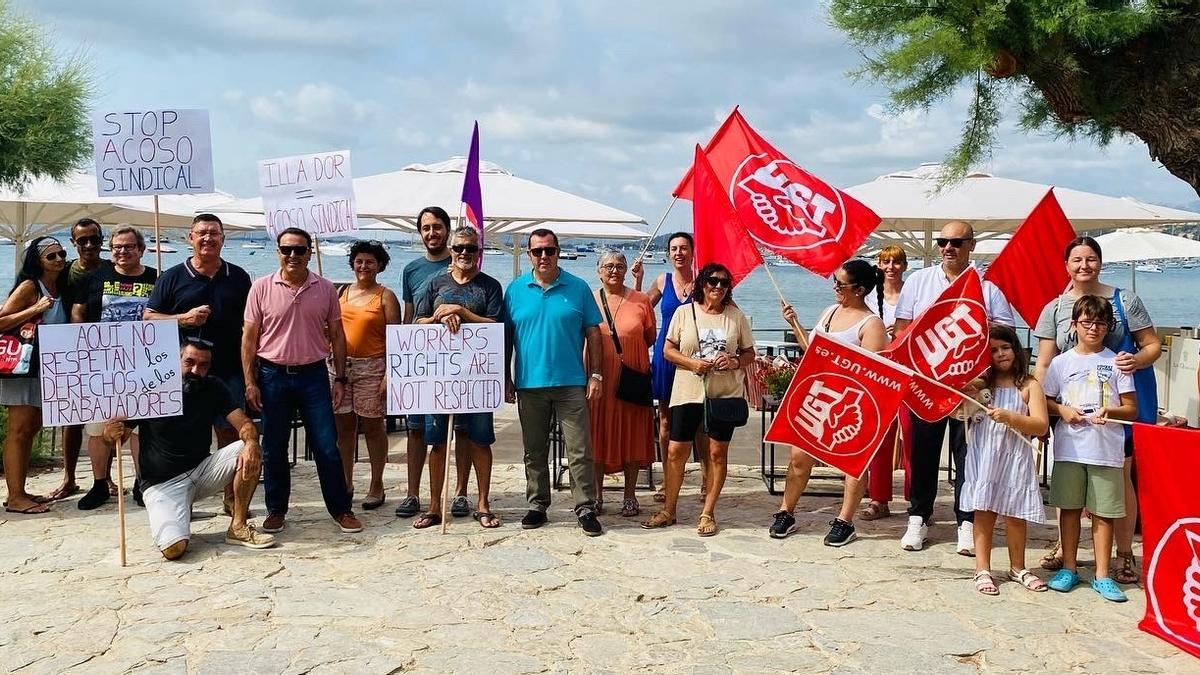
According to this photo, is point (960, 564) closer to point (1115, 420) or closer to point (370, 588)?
point (1115, 420)

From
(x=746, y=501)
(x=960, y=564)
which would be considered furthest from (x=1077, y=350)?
(x=746, y=501)

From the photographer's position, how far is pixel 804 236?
6.50 meters

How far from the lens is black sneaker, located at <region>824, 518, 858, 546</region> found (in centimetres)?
600

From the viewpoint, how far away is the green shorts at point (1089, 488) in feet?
16.3

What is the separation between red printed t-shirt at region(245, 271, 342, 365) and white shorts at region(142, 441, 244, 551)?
0.62 meters

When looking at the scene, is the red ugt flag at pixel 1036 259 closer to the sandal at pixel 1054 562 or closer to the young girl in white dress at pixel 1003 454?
the young girl in white dress at pixel 1003 454

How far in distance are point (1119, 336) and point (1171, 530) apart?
4.01 feet

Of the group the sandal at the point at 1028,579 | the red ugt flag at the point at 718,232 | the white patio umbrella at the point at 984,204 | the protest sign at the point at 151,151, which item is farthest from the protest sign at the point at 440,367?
the white patio umbrella at the point at 984,204

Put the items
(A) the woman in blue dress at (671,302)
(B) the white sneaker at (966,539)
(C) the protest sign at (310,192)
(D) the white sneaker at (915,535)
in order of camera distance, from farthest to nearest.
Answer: (C) the protest sign at (310,192) < (A) the woman in blue dress at (671,302) < (D) the white sneaker at (915,535) < (B) the white sneaker at (966,539)

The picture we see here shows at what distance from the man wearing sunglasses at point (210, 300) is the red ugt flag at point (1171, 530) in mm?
5026

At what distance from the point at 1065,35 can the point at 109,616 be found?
20.7 ft

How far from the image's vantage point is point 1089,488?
16.5 feet

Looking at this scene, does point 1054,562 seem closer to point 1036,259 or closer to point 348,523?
point 1036,259

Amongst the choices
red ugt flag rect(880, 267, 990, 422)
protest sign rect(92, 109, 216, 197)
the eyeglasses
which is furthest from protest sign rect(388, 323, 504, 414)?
the eyeglasses
